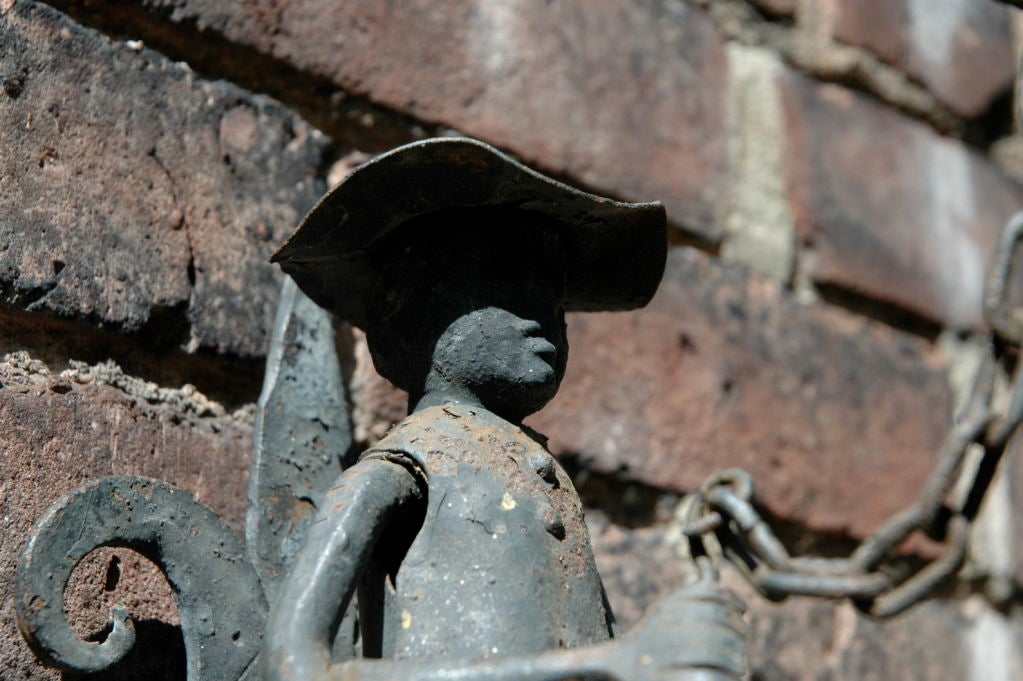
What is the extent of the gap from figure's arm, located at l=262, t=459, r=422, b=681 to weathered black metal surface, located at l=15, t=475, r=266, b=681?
0.37 feet

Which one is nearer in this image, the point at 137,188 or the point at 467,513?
the point at 467,513

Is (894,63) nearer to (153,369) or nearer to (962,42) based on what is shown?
Answer: (962,42)

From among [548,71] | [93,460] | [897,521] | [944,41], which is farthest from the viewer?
[944,41]

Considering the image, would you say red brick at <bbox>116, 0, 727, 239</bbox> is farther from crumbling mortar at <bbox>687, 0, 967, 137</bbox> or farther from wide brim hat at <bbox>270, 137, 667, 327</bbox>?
wide brim hat at <bbox>270, 137, 667, 327</bbox>

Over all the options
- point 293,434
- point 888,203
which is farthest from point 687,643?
point 888,203

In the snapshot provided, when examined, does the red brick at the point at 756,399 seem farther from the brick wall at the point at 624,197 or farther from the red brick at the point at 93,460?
the red brick at the point at 93,460

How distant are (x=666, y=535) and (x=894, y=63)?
0.70m

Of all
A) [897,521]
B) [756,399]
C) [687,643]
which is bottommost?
[756,399]

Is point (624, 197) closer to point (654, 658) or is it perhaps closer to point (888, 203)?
point (888, 203)

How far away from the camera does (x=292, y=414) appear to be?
3.18 ft

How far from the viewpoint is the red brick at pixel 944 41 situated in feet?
5.27

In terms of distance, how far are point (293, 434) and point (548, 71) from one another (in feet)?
1.68

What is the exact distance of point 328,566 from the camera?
2.43 ft

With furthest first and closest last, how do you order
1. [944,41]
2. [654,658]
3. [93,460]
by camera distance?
[944,41], [93,460], [654,658]
